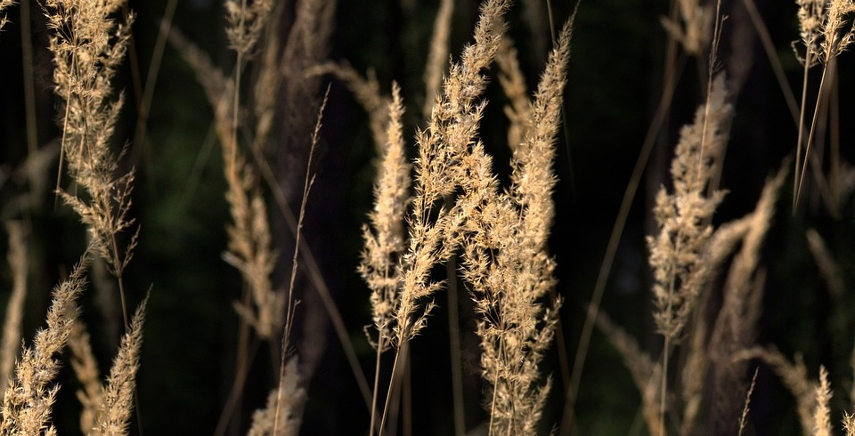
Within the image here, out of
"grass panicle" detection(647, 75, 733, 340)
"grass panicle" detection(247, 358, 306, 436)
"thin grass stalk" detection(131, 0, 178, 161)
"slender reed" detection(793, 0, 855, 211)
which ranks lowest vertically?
"grass panicle" detection(247, 358, 306, 436)

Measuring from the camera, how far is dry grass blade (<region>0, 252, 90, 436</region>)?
3.47ft

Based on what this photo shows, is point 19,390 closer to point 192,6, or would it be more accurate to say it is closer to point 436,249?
point 436,249

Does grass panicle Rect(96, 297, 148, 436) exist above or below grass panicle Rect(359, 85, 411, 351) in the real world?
below

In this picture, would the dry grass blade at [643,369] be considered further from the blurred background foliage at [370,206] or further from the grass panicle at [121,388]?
the grass panicle at [121,388]

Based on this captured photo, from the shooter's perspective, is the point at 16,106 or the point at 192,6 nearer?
the point at 16,106

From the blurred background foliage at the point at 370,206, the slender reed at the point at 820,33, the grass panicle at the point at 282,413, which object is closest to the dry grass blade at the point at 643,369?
the blurred background foliage at the point at 370,206

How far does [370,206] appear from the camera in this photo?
3846 millimetres

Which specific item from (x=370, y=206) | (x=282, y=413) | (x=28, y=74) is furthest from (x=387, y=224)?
(x=370, y=206)

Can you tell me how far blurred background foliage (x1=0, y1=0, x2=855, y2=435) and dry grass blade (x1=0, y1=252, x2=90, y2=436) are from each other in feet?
0.72

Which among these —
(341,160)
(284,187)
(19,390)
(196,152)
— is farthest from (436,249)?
→ (196,152)

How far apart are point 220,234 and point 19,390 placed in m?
3.36

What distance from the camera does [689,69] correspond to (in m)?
2.37

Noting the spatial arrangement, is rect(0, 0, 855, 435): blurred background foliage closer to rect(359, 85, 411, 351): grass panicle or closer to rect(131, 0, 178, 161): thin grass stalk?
rect(131, 0, 178, 161): thin grass stalk

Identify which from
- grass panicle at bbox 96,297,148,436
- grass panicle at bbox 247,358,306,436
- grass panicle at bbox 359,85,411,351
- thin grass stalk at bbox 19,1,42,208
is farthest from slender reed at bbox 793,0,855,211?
thin grass stalk at bbox 19,1,42,208
